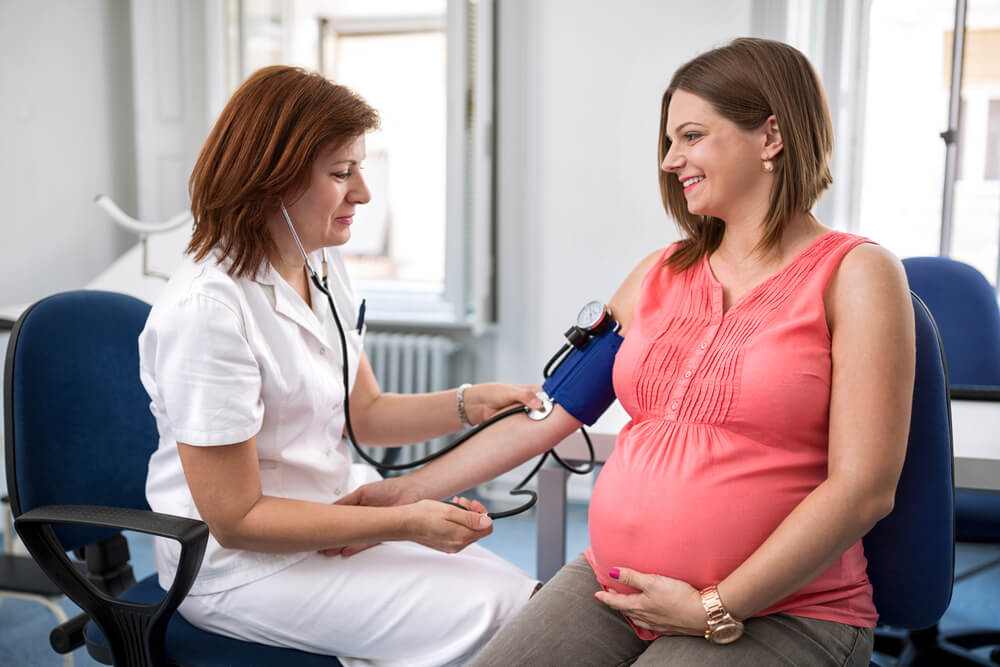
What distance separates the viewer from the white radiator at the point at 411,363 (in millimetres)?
3145

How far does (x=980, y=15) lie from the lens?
2893mm

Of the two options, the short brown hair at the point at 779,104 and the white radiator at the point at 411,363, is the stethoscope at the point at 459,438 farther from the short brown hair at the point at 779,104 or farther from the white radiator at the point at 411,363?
the white radiator at the point at 411,363

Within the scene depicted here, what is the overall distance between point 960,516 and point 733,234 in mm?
899

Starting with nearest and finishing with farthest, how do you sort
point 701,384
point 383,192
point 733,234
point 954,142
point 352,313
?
point 701,384 → point 733,234 → point 352,313 → point 954,142 → point 383,192

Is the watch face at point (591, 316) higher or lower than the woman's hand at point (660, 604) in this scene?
higher

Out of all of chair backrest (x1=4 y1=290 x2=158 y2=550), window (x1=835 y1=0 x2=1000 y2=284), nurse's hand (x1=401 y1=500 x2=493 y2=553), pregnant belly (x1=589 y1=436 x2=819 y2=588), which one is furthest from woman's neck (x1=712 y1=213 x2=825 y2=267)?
window (x1=835 y1=0 x2=1000 y2=284)

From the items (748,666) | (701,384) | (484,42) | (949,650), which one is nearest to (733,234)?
(701,384)

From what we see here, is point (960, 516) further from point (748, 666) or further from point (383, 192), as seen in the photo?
point (383, 192)

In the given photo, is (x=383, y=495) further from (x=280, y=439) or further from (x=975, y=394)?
(x=975, y=394)

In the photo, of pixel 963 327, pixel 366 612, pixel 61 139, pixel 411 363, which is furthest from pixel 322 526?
pixel 61 139

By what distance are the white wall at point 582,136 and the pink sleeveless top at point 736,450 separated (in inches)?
72.1

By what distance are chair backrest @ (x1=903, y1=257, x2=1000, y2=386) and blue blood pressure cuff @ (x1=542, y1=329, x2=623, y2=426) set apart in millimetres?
1061

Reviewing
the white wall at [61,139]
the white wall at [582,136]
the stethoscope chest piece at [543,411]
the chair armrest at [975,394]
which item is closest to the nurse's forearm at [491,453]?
the stethoscope chest piece at [543,411]

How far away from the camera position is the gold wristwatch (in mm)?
931
